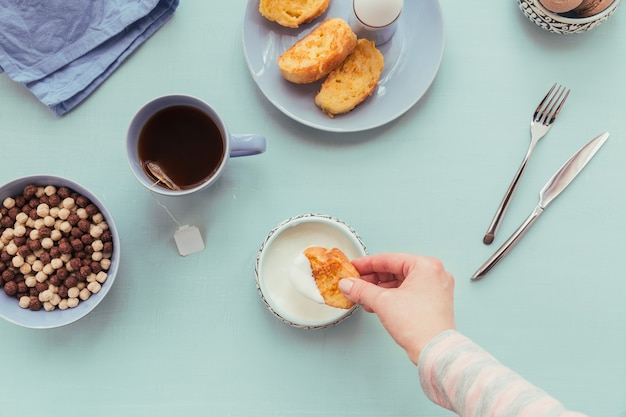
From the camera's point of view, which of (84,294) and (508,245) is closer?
(84,294)

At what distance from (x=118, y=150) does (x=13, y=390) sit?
1.35 ft

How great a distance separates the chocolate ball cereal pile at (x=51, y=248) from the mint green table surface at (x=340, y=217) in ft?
0.28

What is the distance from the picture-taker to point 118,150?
0.97 metres

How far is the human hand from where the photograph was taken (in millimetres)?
740

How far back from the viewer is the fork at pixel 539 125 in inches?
39.1

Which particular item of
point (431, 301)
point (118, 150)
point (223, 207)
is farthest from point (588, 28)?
point (118, 150)

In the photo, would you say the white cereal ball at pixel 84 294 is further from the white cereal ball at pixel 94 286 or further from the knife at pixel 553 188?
the knife at pixel 553 188

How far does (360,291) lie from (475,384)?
186 mm

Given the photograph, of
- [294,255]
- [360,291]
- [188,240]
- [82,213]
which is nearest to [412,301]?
[360,291]

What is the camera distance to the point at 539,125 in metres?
1.00

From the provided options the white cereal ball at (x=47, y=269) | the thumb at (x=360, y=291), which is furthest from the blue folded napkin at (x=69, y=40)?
the thumb at (x=360, y=291)

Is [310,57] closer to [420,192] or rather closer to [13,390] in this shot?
[420,192]

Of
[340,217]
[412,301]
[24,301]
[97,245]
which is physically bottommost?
[24,301]

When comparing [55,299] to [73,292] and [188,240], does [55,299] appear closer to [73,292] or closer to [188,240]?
[73,292]
